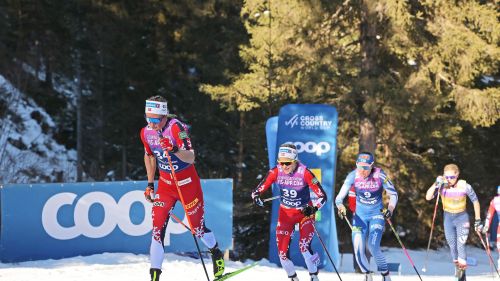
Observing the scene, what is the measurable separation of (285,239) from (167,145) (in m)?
2.51

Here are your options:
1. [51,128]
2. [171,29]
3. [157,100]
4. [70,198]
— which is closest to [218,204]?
[70,198]

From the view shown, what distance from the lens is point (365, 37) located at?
17.0 m

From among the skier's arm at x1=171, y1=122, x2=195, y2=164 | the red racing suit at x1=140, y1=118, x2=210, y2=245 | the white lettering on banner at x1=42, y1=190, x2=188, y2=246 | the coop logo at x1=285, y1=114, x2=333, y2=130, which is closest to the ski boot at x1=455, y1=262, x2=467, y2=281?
the coop logo at x1=285, y1=114, x2=333, y2=130

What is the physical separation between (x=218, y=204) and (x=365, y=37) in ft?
22.7

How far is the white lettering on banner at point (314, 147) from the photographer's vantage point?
41.9 ft

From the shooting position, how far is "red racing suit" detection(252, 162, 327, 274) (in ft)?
29.2

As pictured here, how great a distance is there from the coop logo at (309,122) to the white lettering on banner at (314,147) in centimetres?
29

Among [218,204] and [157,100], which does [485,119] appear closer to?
[218,204]

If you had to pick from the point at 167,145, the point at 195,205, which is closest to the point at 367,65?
the point at 195,205

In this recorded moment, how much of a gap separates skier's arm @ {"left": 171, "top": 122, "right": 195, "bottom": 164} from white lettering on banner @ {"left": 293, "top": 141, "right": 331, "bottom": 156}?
17.7 ft

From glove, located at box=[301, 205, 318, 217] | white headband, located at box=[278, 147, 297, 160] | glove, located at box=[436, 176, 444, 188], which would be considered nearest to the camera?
glove, located at box=[301, 205, 318, 217]

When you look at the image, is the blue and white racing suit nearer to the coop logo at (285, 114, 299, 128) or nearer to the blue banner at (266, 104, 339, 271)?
the blue banner at (266, 104, 339, 271)

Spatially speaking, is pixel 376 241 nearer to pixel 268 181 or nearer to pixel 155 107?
pixel 268 181

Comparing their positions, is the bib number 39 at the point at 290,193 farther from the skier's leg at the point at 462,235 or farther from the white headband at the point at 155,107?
the skier's leg at the point at 462,235
